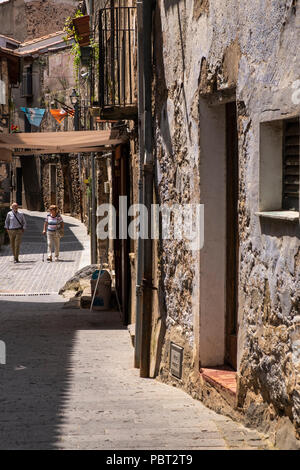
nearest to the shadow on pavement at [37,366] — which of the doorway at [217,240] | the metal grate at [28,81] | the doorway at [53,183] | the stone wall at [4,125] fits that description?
the doorway at [217,240]

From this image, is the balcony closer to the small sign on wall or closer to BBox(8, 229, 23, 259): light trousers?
the small sign on wall

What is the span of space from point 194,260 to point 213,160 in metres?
0.86

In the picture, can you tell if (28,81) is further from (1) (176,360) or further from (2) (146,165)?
Result: (1) (176,360)

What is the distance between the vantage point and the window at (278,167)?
4.44 m

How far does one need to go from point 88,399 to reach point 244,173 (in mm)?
2425

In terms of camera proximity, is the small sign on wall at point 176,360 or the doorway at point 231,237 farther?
the small sign on wall at point 176,360

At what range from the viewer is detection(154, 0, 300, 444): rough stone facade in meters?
4.19

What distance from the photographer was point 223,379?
5727mm

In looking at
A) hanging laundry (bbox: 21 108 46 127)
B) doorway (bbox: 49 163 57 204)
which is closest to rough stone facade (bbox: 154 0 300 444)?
hanging laundry (bbox: 21 108 46 127)

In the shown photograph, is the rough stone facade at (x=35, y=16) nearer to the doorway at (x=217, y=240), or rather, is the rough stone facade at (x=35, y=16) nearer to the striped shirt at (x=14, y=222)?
the striped shirt at (x=14, y=222)

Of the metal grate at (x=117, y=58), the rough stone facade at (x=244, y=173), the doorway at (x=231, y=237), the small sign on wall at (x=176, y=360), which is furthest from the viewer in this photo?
the metal grate at (x=117, y=58)

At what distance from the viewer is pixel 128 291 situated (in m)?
11.6

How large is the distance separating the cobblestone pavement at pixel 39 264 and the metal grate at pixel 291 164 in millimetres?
12082
